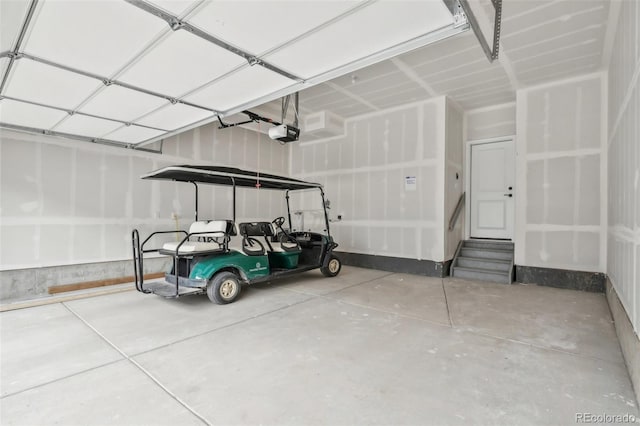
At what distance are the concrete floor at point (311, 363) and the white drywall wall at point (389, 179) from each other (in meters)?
2.18

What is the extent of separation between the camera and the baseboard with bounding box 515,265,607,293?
4.56 metres

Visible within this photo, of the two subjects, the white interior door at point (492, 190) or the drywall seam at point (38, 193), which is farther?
the white interior door at point (492, 190)

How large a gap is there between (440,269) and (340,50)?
4568 mm

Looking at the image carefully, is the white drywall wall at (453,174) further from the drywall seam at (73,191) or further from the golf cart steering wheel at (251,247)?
the drywall seam at (73,191)

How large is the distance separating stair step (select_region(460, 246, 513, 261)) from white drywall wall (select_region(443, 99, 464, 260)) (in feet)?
0.73

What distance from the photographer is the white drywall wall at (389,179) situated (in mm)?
5762

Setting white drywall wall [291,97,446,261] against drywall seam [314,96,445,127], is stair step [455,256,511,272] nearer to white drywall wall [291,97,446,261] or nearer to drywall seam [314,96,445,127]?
white drywall wall [291,97,446,261]

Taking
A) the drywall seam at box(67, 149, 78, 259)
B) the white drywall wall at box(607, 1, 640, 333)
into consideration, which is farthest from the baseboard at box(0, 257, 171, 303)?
the white drywall wall at box(607, 1, 640, 333)

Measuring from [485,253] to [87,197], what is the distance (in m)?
7.19

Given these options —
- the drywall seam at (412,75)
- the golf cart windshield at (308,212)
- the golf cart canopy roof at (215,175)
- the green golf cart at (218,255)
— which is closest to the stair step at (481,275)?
the golf cart windshield at (308,212)

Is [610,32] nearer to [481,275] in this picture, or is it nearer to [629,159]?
[629,159]

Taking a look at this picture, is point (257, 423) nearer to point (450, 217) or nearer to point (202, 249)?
point (202, 249)

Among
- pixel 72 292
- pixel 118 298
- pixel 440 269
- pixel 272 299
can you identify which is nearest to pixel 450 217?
pixel 440 269

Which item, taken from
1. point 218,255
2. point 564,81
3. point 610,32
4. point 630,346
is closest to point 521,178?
point 564,81
